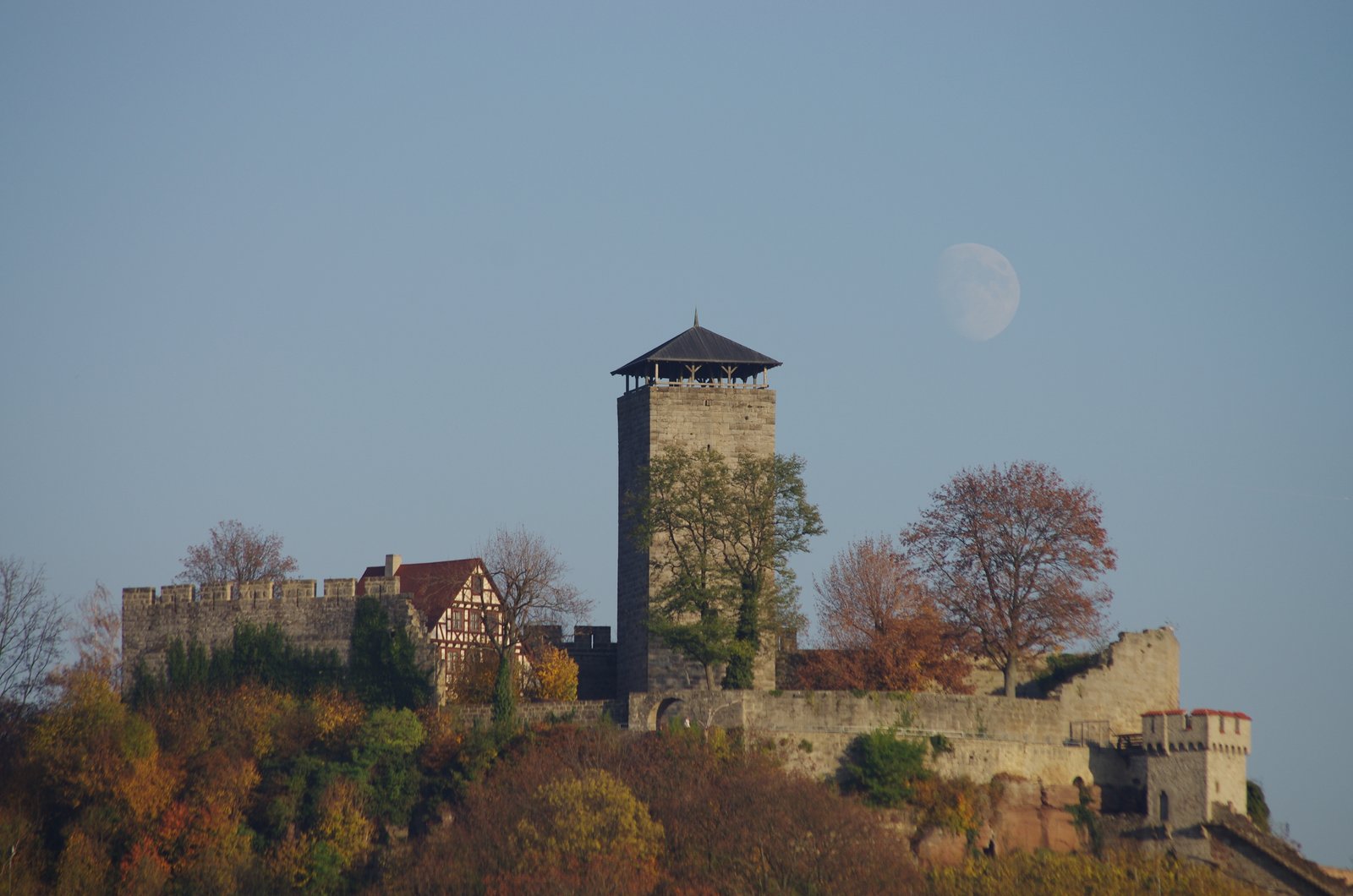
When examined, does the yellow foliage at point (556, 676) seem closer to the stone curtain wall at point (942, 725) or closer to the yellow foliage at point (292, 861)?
the stone curtain wall at point (942, 725)

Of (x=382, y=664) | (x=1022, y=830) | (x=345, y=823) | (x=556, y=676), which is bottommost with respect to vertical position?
(x=345, y=823)

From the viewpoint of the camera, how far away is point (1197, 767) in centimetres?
5022

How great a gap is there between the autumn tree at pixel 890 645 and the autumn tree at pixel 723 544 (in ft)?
6.95

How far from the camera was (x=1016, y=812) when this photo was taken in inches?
1994

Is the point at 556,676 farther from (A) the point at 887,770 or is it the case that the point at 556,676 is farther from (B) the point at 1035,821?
(B) the point at 1035,821

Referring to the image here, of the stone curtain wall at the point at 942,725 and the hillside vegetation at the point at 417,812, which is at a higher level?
the stone curtain wall at the point at 942,725

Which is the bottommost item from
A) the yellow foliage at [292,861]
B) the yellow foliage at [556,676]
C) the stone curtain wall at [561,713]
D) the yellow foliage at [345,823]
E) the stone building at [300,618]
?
the yellow foliage at [292,861]

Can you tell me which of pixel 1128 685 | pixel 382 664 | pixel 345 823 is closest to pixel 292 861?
pixel 345 823

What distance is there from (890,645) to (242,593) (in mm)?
15263

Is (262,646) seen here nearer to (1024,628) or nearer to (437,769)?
(437,769)

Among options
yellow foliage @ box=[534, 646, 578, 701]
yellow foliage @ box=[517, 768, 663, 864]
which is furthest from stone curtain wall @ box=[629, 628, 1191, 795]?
yellow foliage @ box=[534, 646, 578, 701]

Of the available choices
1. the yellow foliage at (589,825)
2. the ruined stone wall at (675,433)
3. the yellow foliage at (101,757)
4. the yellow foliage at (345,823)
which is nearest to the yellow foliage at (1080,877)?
the yellow foliage at (589,825)

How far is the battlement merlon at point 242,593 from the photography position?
5647 cm

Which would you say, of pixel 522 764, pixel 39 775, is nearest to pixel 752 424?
pixel 522 764
